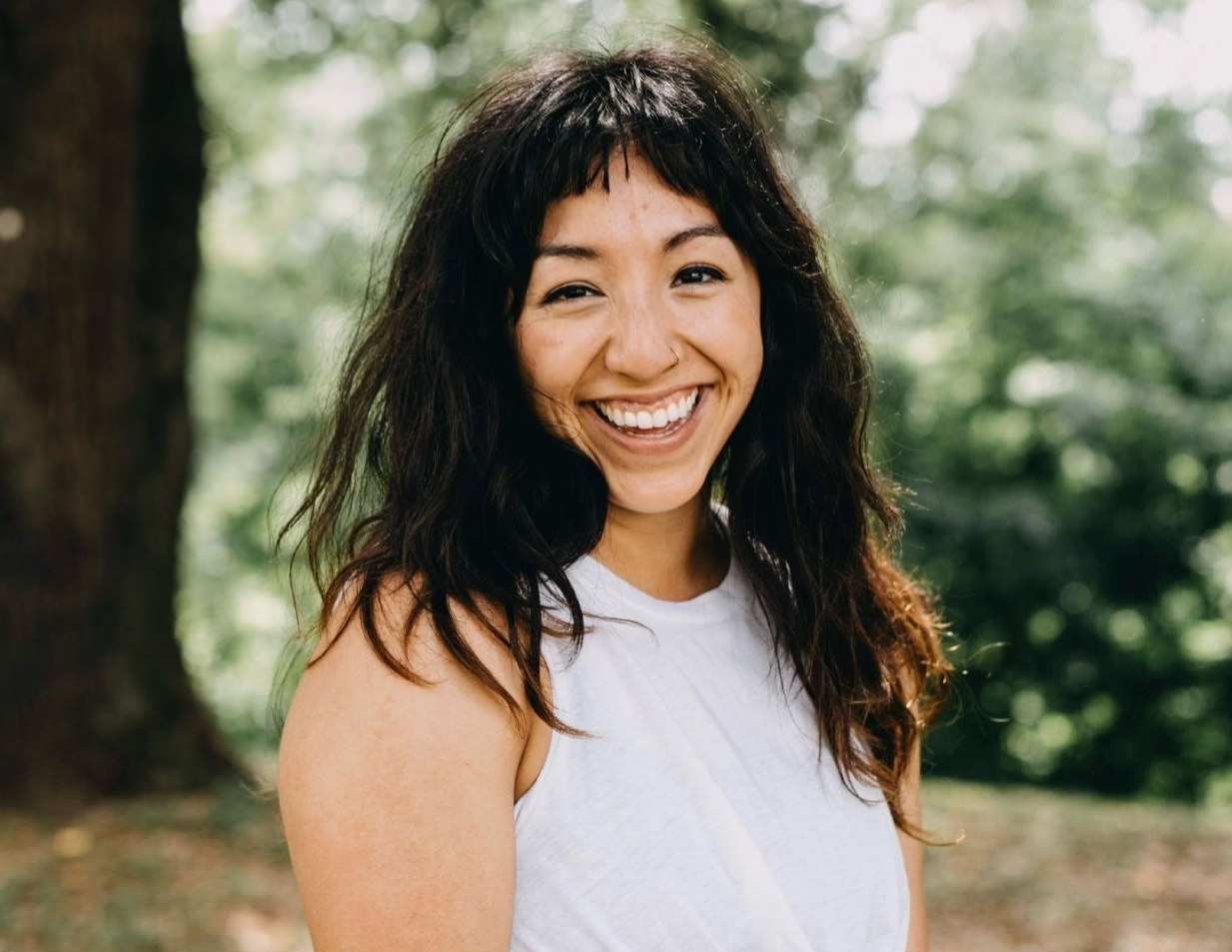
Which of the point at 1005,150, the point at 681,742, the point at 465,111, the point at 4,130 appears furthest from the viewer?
the point at 1005,150

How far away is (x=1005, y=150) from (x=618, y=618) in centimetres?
1148

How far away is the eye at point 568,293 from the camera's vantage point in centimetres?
175

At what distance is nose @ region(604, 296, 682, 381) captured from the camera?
1737mm

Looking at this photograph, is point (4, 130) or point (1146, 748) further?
point (1146, 748)

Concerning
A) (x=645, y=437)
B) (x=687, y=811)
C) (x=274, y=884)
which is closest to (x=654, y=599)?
(x=645, y=437)

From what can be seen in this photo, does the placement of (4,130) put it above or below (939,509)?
above

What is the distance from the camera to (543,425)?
5.98 ft

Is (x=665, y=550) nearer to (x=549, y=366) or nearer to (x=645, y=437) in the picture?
(x=645, y=437)

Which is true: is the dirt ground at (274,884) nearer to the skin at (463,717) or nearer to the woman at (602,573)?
the woman at (602,573)

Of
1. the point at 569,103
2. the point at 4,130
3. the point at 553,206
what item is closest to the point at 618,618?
the point at 553,206

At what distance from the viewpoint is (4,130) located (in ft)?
17.2

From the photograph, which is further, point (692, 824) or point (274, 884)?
point (274, 884)

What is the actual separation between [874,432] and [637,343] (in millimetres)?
930

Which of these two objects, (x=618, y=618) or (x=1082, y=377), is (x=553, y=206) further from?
(x=1082, y=377)
